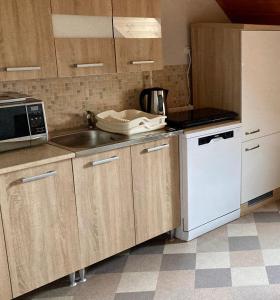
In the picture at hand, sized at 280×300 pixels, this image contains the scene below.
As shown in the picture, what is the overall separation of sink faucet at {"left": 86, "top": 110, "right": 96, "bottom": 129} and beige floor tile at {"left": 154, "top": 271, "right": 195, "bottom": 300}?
1168 mm

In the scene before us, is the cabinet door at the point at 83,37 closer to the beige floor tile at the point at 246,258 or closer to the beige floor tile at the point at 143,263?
the beige floor tile at the point at 143,263

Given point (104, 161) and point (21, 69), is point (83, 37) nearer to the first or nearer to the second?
point (21, 69)

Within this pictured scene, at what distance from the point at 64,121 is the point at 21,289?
46.8 inches

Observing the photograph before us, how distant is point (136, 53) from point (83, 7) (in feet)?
1.64

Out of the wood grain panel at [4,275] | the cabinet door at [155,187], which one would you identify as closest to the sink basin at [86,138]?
the cabinet door at [155,187]

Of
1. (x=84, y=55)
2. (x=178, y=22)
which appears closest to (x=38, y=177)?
(x=84, y=55)

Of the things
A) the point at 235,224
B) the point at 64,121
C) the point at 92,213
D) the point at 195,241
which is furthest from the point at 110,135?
the point at 235,224

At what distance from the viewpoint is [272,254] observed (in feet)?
8.96

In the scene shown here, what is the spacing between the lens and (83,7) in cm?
248

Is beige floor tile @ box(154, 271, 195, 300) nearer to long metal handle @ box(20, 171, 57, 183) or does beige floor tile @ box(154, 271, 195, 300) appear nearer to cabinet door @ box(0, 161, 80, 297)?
cabinet door @ box(0, 161, 80, 297)

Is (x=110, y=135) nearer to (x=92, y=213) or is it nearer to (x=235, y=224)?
(x=92, y=213)

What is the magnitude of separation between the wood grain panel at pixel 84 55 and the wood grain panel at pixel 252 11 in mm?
1516

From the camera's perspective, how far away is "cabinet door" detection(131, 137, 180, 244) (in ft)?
8.63

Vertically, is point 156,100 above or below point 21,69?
below
